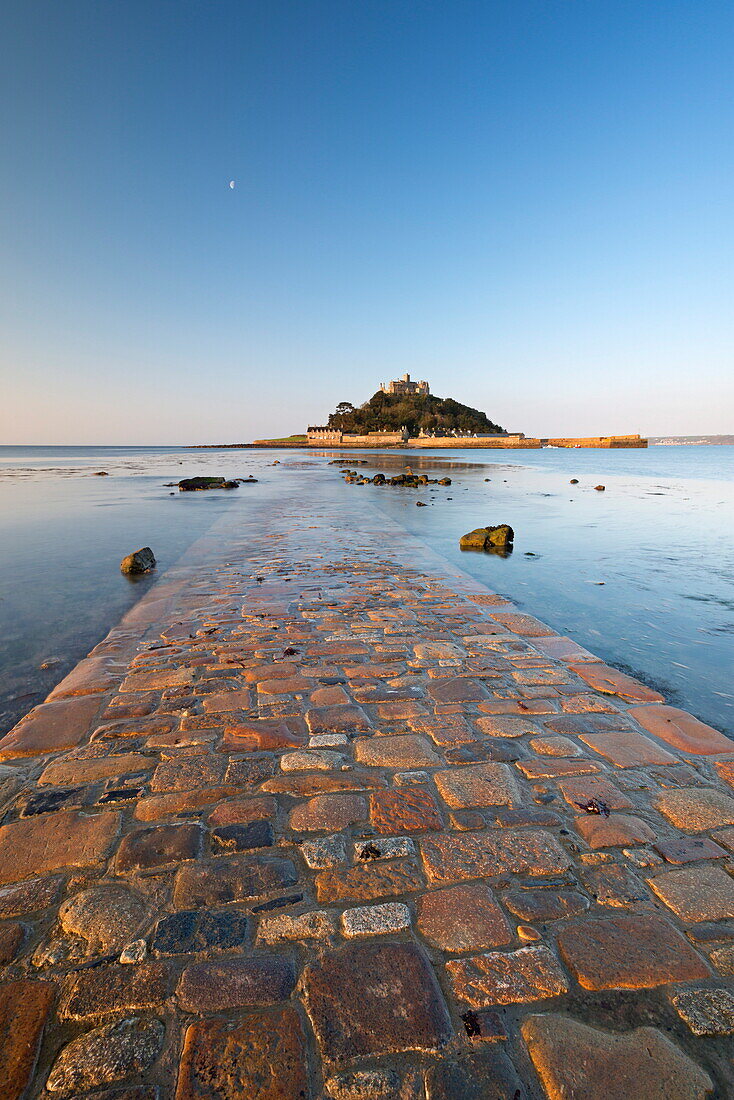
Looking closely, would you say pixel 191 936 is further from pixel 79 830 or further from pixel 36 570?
pixel 36 570

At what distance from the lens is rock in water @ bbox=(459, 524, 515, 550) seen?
32.9 ft

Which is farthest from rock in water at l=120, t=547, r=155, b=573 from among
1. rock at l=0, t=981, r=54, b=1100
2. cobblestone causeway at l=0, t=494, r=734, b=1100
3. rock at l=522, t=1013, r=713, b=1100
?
rock at l=522, t=1013, r=713, b=1100

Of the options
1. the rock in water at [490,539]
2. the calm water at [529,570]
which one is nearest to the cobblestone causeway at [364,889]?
the calm water at [529,570]

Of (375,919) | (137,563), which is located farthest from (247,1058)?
(137,563)

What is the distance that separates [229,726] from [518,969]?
211cm

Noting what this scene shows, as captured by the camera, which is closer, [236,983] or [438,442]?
[236,983]

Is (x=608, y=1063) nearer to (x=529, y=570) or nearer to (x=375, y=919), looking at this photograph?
(x=375, y=919)

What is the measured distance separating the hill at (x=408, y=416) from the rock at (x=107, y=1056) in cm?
12102

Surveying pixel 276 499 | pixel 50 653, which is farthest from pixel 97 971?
pixel 276 499

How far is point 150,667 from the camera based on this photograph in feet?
13.7

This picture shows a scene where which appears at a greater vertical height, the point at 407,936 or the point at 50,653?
the point at 407,936

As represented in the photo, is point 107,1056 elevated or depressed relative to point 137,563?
elevated

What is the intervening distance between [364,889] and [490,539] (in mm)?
8681

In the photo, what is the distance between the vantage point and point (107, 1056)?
139cm
